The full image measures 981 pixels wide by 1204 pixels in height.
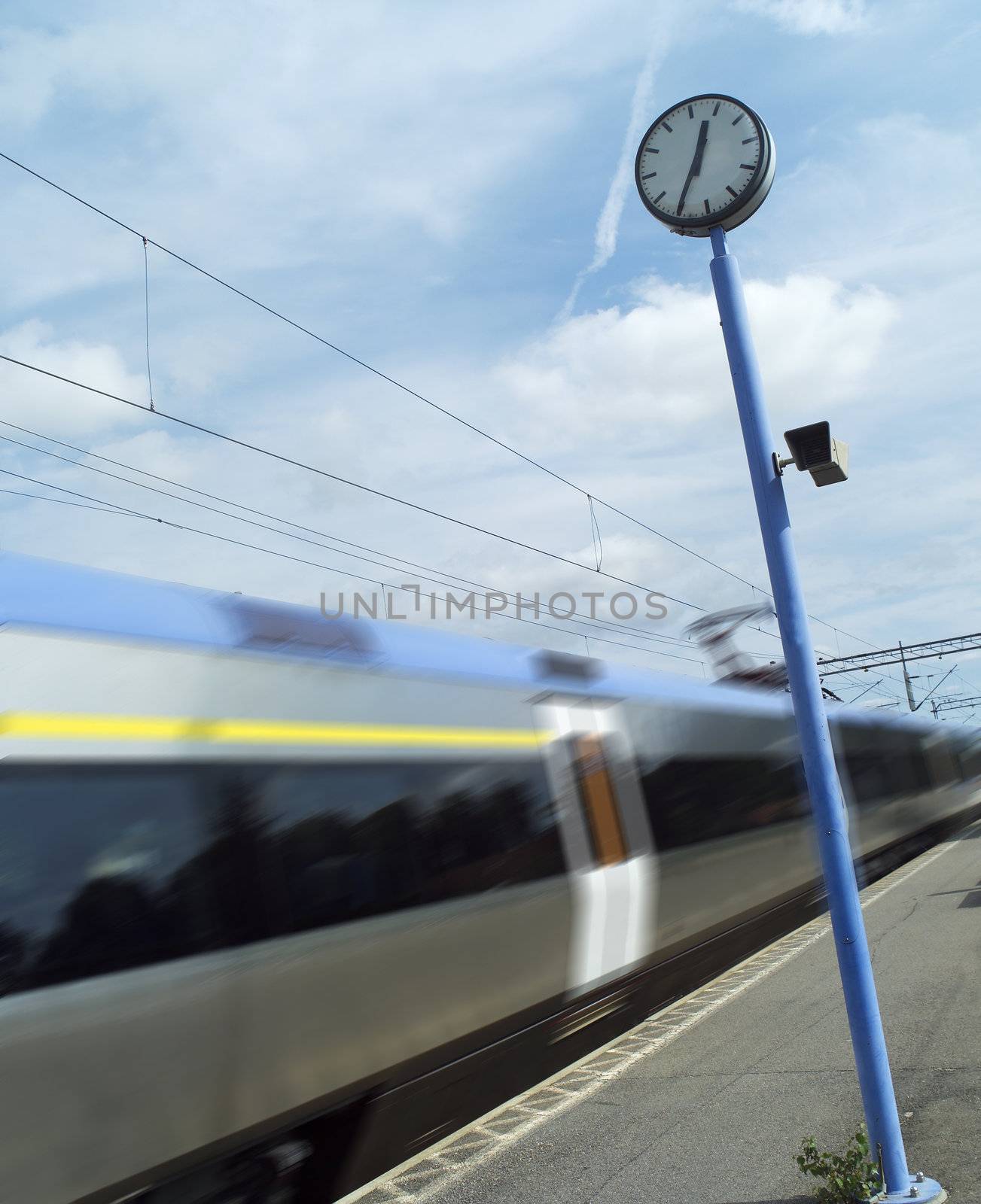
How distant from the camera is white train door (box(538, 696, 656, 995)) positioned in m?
7.00

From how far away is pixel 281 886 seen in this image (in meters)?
4.65

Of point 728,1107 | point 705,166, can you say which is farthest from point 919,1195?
point 705,166

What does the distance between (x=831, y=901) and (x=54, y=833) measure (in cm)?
294

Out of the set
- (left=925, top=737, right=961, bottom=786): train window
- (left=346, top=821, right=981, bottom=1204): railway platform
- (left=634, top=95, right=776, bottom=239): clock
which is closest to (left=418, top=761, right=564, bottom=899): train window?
(left=346, top=821, right=981, bottom=1204): railway platform

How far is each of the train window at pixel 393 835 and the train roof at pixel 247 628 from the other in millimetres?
580

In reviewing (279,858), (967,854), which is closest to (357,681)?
(279,858)

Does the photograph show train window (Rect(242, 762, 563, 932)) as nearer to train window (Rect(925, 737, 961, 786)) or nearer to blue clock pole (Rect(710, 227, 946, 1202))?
blue clock pole (Rect(710, 227, 946, 1202))

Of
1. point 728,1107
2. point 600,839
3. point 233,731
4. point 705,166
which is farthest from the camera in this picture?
point 600,839

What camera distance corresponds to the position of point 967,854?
17875mm

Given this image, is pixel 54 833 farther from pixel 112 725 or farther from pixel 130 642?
pixel 130 642

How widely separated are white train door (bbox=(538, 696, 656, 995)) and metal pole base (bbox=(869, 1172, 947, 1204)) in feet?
9.92

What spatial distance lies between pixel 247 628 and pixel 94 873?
4.69 ft

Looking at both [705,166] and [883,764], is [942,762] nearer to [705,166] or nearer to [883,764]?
[883,764]

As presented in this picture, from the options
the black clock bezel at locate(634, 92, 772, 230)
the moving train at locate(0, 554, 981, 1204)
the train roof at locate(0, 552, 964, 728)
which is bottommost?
the moving train at locate(0, 554, 981, 1204)
